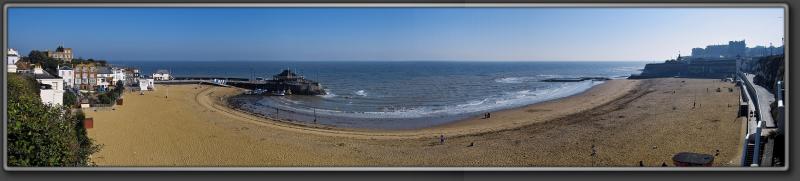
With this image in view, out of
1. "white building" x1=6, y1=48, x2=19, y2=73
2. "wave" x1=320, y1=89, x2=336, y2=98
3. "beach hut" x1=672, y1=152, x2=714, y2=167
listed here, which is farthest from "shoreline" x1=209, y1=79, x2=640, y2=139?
"white building" x1=6, y1=48, x2=19, y2=73

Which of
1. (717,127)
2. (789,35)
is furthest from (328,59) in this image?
(789,35)

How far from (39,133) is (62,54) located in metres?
0.56

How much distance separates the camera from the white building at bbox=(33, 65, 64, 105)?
4.66 m

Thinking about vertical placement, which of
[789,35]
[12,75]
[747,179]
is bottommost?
[747,179]

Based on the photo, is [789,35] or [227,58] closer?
[789,35]

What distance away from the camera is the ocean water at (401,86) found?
4762 mm

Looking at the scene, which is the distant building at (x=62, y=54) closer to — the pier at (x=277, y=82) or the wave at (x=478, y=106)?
the pier at (x=277, y=82)

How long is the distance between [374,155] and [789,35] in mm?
2799

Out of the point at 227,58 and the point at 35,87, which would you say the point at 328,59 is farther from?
the point at 35,87

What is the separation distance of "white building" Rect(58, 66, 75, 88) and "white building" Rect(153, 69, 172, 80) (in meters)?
0.53

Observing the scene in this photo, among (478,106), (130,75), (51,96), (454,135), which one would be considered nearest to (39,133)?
(51,96)

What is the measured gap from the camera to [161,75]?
4.85m

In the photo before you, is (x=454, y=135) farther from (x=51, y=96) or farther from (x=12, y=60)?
(x=12, y=60)

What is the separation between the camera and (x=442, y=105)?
15.7 ft
